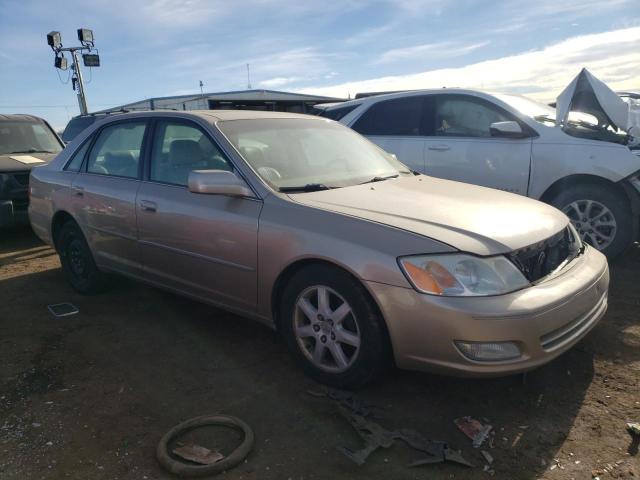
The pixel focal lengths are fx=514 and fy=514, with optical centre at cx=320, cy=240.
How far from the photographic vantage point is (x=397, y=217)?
2.75 meters

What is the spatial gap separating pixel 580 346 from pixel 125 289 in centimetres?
382

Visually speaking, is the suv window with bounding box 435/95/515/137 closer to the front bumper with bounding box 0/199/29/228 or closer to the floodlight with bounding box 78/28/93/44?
the front bumper with bounding box 0/199/29/228

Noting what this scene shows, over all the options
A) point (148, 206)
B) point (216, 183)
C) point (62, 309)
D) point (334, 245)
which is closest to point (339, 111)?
point (148, 206)

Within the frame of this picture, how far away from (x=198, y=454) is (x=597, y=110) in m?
5.08

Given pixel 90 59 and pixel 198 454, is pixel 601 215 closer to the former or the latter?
pixel 198 454

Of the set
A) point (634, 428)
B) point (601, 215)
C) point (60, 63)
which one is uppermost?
point (60, 63)

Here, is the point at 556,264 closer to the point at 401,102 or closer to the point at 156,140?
the point at 156,140

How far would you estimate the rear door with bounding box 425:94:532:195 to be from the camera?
5.27 metres

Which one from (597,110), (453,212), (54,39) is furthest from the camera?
(54,39)

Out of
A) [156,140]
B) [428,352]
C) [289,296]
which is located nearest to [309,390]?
[289,296]

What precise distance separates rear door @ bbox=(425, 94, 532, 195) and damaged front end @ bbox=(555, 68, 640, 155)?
0.45m

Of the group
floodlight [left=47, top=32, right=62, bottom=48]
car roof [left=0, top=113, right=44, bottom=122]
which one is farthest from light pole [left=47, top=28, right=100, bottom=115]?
car roof [left=0, top=113, right=44, bottom=122]

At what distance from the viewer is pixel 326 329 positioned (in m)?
2.82

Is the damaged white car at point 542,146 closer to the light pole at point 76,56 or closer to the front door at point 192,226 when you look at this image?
the front door at point 192,226
